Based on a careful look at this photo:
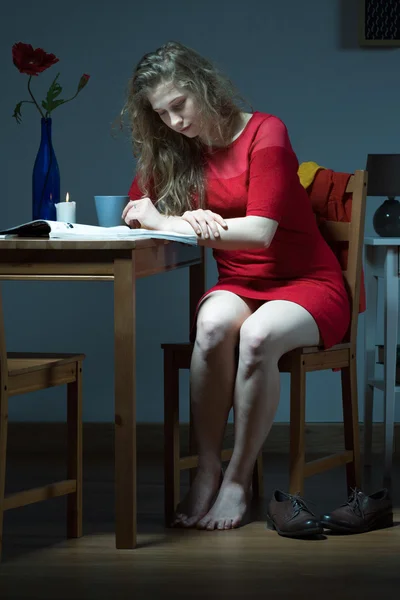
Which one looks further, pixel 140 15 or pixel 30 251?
pixel 140 15

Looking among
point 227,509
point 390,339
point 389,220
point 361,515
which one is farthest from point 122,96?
point 361,515

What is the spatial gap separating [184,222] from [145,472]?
3.46 ft

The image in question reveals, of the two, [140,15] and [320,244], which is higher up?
[140,15]

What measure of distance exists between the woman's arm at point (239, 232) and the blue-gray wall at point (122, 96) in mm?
1047

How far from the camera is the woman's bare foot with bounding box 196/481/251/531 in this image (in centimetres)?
258

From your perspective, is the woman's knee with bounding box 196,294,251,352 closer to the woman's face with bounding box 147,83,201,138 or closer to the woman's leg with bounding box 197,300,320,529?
the woman's leg with bounding box 197,300,320,529

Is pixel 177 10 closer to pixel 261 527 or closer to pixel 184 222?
pixel 184 222

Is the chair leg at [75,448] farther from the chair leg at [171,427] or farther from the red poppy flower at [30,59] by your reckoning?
the red poppy flower at [30,59]

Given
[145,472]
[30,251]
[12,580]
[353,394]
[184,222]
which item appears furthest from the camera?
[145,472]

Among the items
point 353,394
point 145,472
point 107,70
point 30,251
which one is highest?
point 107,70

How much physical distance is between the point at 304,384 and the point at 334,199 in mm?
592

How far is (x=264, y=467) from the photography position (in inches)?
133

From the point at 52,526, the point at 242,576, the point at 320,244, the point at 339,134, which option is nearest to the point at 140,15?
the point at 339,134

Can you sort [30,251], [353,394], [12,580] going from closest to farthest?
1. [12,580]
2. [30,251]
3. [353,394]
